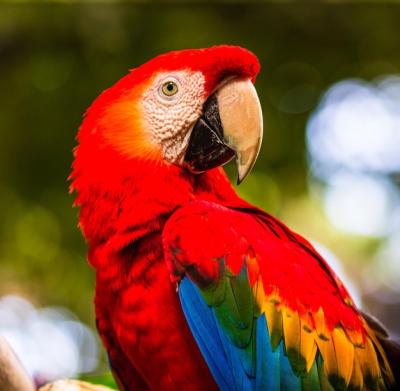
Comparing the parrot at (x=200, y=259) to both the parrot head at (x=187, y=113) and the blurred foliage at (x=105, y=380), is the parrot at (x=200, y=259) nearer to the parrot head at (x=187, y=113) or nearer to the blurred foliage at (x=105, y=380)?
the parrot head at (x=187, y=113)

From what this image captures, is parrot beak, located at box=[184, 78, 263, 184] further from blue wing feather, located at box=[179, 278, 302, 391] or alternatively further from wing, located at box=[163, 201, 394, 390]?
blue wing feather, located at box=[179, 278, 302, 391]

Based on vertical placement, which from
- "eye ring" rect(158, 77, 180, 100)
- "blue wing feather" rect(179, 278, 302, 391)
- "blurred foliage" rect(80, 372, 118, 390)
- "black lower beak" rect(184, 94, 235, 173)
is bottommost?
"blurred foliage" rect(80, 372, 118, 390)

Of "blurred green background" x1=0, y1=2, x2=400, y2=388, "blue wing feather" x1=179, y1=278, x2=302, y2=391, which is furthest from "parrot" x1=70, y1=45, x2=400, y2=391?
"blurred green background" x1=0, y1=2, x2=400, y2=388

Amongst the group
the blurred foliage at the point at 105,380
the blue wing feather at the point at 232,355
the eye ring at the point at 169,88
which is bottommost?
the blurred foliage at the point at 105,380

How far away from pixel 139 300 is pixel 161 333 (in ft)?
0.27

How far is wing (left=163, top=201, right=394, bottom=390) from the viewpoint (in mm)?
1450

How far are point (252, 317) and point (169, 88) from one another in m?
0.55

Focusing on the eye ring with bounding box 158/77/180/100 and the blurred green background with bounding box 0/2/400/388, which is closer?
the eye ring with bounding box 158/77/180/100

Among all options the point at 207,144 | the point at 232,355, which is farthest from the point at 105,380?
the point at 207,144

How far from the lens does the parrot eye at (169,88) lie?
1.65 metres

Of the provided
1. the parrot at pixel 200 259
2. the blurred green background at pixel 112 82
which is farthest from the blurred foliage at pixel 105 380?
the blurred green background at pixel 112 82

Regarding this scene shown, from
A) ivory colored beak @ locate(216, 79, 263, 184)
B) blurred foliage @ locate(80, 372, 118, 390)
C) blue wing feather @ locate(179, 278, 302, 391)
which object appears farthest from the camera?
blurred foliage @ locate(80, 372, 118, 390)

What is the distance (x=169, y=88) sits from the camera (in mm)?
1661

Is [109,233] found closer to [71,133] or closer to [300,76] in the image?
[71,133]
